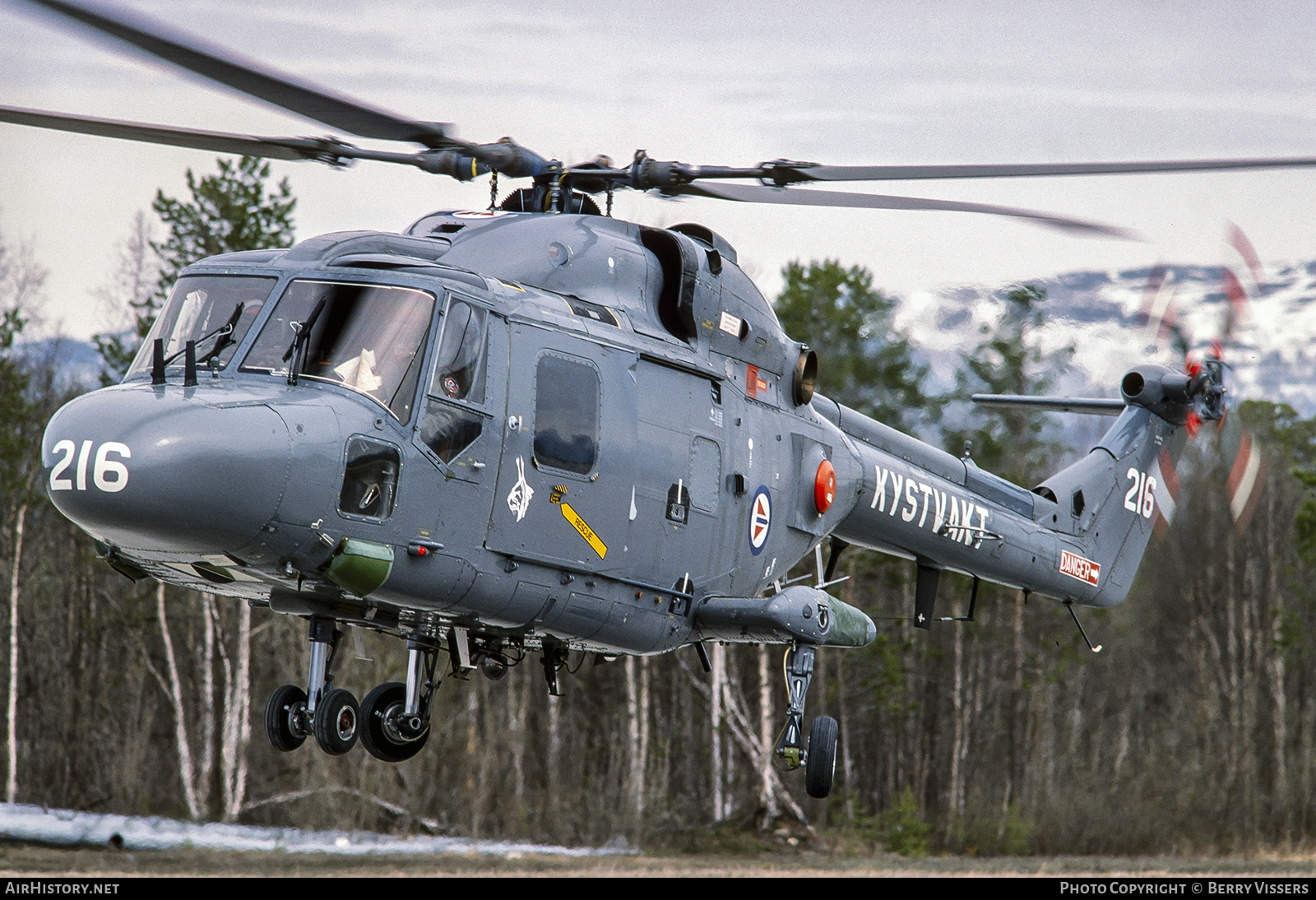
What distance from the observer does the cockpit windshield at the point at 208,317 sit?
7.37m

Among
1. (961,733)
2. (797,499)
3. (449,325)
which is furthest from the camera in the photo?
(961,733)

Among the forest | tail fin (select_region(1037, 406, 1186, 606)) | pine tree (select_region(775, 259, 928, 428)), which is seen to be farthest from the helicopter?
pine tree (select_region(775, 259, 928, 428))

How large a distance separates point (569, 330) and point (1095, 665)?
29799mm

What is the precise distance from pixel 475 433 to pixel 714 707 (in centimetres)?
1815

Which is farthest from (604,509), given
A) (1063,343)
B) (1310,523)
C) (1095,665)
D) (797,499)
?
(1095,665)

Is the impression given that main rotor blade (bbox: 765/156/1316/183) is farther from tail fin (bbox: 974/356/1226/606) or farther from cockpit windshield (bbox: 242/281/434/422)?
tail fin (bbox: 974/356/1226/606)

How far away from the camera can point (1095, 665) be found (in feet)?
115

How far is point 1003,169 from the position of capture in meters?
8.12

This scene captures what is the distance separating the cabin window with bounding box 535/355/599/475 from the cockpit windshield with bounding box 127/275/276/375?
1.62m

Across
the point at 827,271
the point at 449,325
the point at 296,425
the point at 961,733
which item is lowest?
the point at 961,733

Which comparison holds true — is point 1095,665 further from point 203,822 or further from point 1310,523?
point 203,822

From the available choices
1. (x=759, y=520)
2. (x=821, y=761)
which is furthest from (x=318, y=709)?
(x=759, y=520)

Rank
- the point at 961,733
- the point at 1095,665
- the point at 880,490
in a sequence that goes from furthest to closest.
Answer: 1. the point at 1095,665
2. the point at 961,733
3. the point at 880,490

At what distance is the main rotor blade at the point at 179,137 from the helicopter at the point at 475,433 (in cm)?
3
